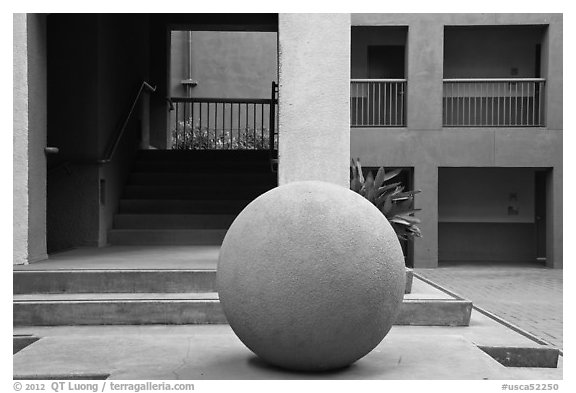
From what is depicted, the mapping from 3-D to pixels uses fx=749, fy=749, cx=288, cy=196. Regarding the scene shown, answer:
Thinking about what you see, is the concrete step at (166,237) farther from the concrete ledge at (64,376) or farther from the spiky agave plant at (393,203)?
the concrete ledge at (64,376)

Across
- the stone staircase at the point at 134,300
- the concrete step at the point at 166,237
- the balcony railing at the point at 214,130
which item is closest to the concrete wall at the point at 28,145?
the stone staircase at the point at 134,300

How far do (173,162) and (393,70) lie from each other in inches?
381

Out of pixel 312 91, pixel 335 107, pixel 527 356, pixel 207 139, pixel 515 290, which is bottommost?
pixel 515 290

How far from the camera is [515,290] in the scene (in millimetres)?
14906

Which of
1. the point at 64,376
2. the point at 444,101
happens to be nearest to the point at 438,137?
the point at 444,101

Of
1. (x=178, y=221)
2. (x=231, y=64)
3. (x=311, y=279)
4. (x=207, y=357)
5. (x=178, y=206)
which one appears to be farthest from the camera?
(x=231, y=64)

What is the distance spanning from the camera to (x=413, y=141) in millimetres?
20109

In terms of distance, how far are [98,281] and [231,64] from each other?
19255 mm

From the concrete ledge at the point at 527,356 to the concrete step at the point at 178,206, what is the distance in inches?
250

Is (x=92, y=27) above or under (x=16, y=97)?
above

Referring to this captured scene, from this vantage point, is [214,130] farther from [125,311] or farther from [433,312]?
[433,312]

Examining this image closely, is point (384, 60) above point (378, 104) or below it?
above
